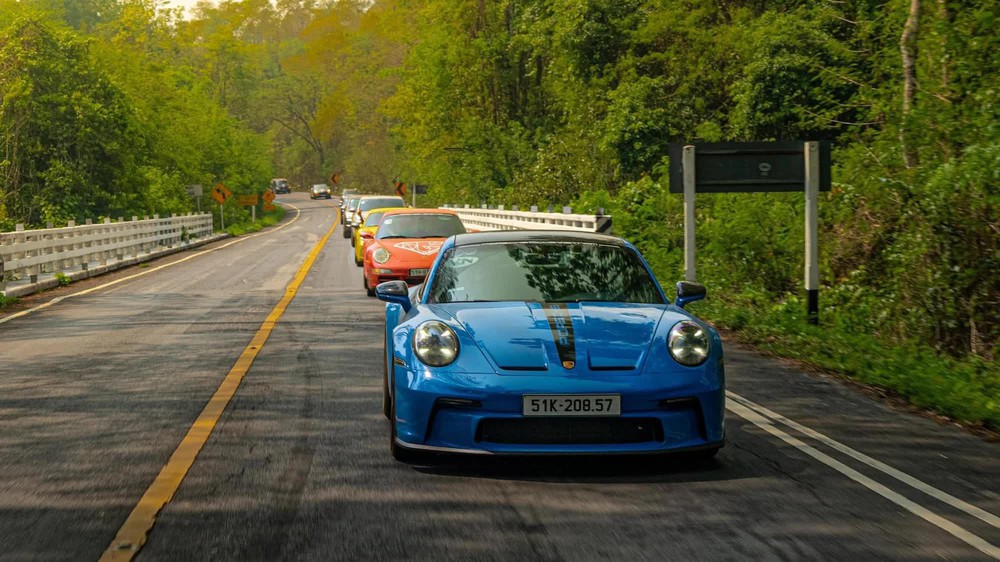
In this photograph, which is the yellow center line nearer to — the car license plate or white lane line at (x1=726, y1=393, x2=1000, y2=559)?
the car license plate

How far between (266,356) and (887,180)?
733 cm

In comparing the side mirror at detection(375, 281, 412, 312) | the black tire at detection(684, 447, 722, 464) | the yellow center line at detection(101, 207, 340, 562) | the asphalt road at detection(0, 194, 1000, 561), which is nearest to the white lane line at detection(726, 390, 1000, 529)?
the asphalt road at detection(0, 194, 1000, 561)

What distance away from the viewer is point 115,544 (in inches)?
185

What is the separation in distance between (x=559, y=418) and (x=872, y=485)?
162cm

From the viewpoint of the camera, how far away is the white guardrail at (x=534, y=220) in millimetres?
19945

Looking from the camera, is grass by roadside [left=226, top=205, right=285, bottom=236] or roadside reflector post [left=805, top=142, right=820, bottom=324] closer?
roadside reflector post [left=805, top=142, right=820, bottom=324]

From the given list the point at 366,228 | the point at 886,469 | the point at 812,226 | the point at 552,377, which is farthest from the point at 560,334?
the point at 366,228

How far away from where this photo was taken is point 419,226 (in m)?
18.7

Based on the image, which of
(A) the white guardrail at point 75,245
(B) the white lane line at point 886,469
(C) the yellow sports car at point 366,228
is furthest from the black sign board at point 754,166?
(A) the white guardrail at point 75,245

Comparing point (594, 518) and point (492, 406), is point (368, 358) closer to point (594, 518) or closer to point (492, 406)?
point (492, 406)

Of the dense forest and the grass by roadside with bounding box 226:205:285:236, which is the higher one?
the dense forest

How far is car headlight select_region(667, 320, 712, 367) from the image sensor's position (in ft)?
19.8

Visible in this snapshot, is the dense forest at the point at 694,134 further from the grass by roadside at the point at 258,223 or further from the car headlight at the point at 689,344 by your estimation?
the grass by roadside at the point at 258,223

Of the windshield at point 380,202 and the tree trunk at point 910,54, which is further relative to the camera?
the windshield at point 380,202
